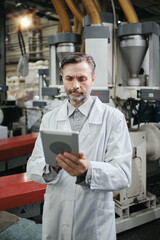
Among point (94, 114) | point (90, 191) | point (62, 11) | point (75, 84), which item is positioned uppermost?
point (62, 11)

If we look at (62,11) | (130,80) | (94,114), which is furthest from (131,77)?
(94,114)

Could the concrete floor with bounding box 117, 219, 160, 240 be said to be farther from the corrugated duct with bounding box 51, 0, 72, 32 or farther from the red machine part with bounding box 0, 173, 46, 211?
the corrugated duct with bounding box 51, 0, 72, 32

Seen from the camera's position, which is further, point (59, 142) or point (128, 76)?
point (128, 76)

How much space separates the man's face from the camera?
128 centimetres

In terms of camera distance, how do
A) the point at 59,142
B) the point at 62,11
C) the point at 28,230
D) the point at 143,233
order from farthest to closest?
1. the point at 62,11
2. the point at 143,233
3. the point at 28,230
4. the point at 59,142

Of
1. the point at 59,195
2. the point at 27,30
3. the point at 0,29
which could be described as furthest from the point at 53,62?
the point at 27,30

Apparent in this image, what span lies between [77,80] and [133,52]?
4.83 feet

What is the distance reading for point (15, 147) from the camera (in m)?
3.52

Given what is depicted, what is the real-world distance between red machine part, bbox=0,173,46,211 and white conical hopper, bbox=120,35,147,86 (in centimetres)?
144

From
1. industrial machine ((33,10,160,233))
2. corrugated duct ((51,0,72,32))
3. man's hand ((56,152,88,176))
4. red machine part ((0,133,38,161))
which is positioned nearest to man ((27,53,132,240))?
man's hand ((56,152,88,176))

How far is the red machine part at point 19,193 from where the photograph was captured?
6.36 feet

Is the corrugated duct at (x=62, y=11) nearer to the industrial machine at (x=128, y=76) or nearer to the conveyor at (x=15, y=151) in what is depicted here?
the industrial machine at (x=128, y=76)

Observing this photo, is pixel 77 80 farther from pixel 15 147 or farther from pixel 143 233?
pixel 15 147

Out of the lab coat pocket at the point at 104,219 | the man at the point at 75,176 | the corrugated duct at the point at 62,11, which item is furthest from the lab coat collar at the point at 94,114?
the corrugated duct at the point at 62,11
